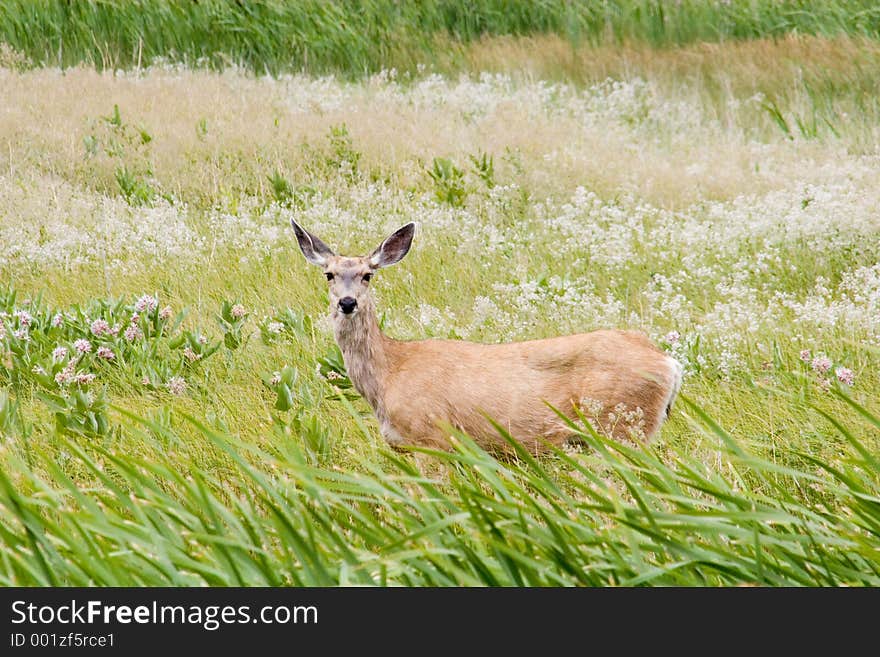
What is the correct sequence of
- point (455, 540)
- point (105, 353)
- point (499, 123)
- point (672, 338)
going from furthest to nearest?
point (499, 123), point (105, 353), point (672, 338), point (455, 540)

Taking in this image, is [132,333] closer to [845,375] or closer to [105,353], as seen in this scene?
[105,353]

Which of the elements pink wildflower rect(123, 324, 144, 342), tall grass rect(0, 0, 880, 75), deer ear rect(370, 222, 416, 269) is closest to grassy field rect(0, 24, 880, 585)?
pink wildflower rect(123, 324, 144, 342)

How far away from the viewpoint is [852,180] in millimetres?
11875

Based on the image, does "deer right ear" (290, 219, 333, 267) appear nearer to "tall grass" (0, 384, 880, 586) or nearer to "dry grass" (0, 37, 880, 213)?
"tall grass" (0, 384, 880, 586)

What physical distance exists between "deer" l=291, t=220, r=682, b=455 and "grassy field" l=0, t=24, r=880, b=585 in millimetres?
192

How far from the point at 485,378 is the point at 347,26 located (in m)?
13.8

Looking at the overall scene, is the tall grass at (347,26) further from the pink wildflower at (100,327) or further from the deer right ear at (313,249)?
the deer right ear at (313,249)

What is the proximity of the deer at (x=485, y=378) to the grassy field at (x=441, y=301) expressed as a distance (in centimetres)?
19

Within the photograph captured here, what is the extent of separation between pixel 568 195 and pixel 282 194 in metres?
2.68

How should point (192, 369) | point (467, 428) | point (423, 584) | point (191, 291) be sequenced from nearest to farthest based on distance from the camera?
point (423, 584) → point (467, 428) → point (192, 369) → point (191, 291)

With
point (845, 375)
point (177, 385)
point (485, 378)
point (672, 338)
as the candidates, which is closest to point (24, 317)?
point (177, 385)

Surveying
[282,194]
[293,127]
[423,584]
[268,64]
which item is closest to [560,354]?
[423,584]

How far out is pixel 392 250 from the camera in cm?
598

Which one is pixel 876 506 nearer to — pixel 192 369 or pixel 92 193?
pixel 192 369
